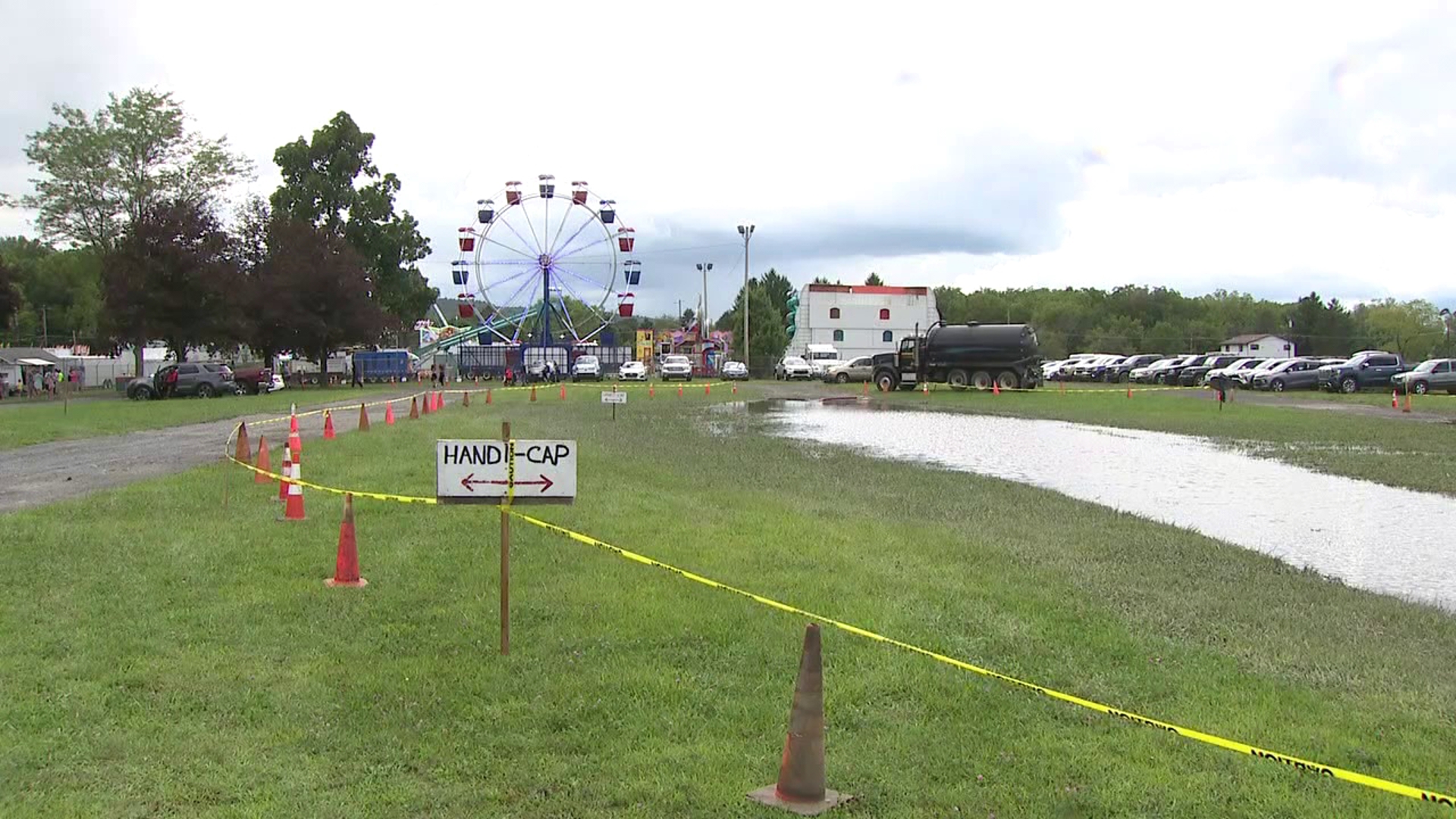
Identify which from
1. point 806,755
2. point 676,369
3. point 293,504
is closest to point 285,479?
point 293,504

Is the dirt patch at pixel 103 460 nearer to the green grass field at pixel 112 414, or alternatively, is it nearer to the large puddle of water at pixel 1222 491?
the green grass field at pixel 112 414

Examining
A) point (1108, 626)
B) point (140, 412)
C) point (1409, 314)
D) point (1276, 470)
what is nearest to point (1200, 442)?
point (1276, 470)

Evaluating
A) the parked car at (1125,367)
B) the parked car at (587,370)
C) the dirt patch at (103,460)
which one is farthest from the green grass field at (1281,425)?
the parked car at (587,370)

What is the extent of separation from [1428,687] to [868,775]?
3511 millimetres

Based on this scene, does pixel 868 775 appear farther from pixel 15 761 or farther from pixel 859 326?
pixel 859 326

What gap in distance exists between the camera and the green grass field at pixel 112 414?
24000mm

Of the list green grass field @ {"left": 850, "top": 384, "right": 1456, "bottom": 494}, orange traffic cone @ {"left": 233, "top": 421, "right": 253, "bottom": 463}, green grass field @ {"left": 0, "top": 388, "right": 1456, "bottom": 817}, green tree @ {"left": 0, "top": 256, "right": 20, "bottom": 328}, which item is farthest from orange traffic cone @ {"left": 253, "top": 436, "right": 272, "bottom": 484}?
green tree @ {"left": 0, "top": 256, "right": 20, "bottom": 328}

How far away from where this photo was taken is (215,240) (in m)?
55.7

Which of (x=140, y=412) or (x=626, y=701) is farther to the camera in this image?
(x=140, y=412)

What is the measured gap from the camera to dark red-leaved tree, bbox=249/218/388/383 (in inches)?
2227

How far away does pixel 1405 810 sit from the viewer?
4.27 meters

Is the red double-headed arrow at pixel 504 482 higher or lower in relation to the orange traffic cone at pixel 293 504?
higher

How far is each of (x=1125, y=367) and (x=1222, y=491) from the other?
50.8 meters

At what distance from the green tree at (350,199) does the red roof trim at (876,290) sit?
37.5m
